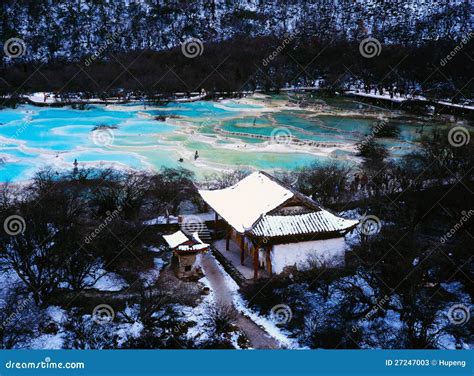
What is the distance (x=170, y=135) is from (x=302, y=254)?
23.8 m

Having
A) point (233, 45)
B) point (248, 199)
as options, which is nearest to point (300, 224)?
point (248, 199)

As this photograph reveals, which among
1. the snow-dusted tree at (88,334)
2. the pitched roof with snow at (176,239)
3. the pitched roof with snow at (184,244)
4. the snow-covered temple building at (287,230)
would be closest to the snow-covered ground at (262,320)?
the snow-covered temple building at (287,230)

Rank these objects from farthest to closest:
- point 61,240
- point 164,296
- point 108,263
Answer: point 108,263 → point 61,240 → point 164,296

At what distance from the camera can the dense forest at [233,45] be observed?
64875mm

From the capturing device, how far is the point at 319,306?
15953 mm

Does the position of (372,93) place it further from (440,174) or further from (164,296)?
(164,296)

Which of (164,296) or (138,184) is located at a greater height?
(138,184)

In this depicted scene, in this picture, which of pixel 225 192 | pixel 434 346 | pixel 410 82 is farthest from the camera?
pixel 410 82

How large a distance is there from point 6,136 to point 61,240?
84.3 ft

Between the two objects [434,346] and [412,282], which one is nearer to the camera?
[434,346]

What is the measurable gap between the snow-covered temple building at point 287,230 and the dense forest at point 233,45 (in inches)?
1600

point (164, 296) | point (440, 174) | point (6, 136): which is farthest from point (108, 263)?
point (6, 136)

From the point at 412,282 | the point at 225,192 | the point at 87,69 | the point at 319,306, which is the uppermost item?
the point at 87,69

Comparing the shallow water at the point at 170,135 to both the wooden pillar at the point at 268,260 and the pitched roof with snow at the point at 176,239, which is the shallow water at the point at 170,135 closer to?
the pitched roof with snow at the point at 176,239
